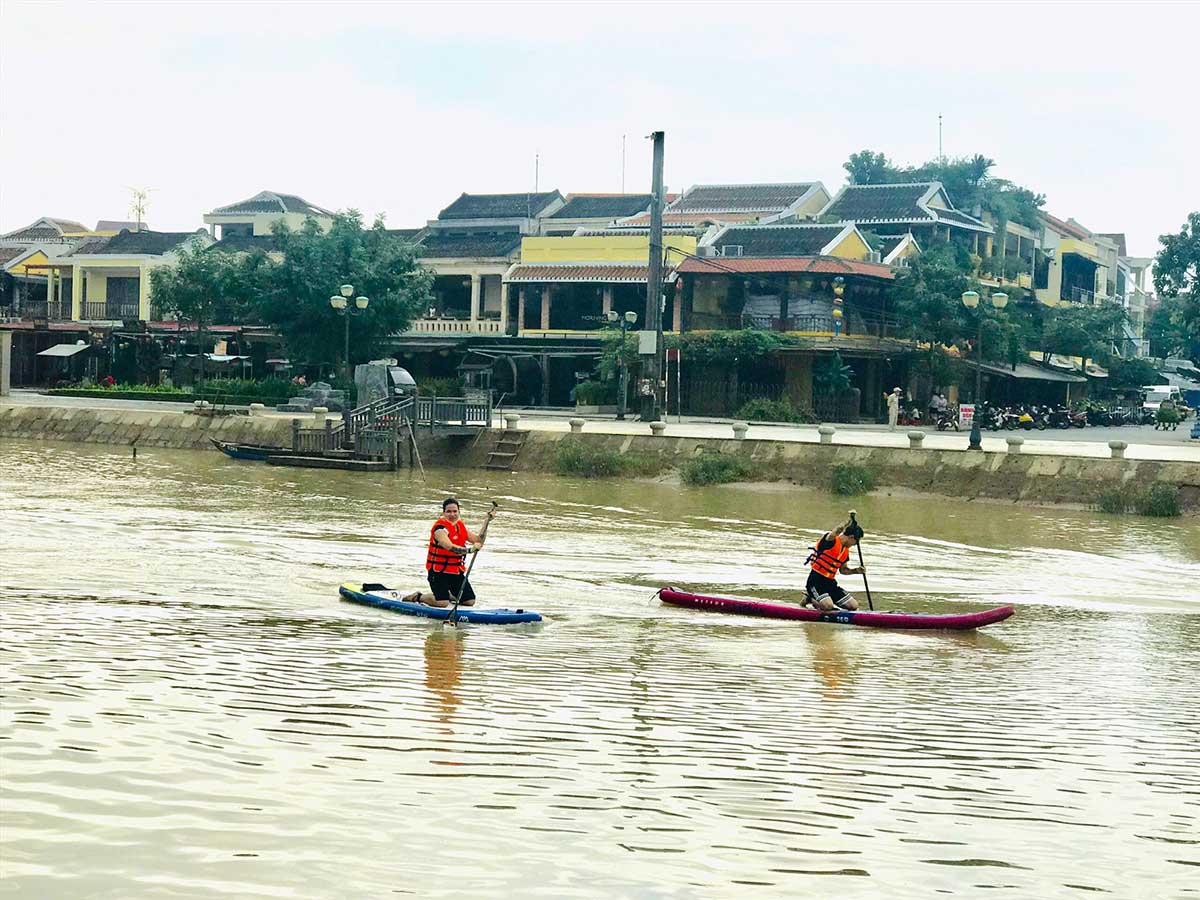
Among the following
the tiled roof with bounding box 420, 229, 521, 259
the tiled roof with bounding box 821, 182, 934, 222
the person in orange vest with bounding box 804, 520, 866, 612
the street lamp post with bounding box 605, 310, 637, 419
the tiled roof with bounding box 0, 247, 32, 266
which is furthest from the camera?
the tiled roof with bounding box 0, 247, 32, 266

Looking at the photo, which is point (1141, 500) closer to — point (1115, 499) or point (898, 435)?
point (1115, 499)

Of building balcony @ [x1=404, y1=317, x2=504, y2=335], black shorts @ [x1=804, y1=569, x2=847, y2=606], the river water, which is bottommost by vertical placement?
the river water

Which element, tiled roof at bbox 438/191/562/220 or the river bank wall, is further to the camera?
tiled roof at bbox 438/191/562/220

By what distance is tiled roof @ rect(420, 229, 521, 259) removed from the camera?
59866 millimetres

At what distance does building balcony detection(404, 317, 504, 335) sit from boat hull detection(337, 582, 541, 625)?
4077cm

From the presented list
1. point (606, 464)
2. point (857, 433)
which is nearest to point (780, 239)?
point (857, 433)

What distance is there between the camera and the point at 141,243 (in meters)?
68.2

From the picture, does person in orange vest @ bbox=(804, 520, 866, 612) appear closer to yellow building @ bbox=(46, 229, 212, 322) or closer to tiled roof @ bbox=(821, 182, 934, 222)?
tiled roof @ bbox=(821, 182, 934, 222)

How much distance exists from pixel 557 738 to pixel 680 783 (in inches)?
46.6

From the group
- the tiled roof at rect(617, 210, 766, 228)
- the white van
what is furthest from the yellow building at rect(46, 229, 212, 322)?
the white van

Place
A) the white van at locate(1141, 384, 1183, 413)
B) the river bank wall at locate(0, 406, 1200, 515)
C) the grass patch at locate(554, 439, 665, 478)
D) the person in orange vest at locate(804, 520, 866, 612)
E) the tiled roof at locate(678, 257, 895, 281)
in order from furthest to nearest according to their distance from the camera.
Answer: the white van at locate(1141, 384, 1183, 413), the tiled roof at locate(678, 257, 895, 281), the grass patch at locate(554, 439, 665, 478), the river bank wall at locate(0, 406, 1200, 515), the person in orange vest at locate(804, 520, 866, 612)

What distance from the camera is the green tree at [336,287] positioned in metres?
49.8

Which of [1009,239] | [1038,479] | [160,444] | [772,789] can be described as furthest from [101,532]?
[1009,239]

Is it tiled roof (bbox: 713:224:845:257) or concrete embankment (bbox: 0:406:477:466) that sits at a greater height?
tiled roof (bbox: 713:224:845:257)
